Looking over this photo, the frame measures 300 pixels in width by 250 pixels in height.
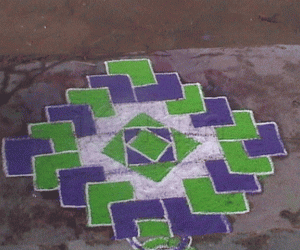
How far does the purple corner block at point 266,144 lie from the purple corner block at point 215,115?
0.53 meters

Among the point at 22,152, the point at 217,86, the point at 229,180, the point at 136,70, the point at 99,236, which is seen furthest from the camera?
the point at 136,70

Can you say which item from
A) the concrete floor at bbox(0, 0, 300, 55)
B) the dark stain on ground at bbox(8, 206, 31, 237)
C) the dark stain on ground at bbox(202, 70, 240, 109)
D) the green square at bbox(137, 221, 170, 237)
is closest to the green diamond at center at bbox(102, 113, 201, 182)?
the green square at bbox(137, 221, 170, 237)

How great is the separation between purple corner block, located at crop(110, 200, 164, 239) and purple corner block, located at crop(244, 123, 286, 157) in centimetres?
186

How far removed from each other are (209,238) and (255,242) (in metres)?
0.67

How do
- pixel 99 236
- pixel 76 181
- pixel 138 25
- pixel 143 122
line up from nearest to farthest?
pixel 99 236 → pixel 76 181 → pixel 143 122 → pixel 138 25

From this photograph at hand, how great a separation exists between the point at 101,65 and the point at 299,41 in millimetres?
4177

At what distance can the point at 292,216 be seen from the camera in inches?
229

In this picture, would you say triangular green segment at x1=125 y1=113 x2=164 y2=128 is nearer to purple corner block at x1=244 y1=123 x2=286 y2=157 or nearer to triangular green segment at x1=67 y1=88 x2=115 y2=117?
triangular green segment at x1=67 y1=88 x2=115 y2=117

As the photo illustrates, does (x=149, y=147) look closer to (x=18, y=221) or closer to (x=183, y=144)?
(x=183, y=144)

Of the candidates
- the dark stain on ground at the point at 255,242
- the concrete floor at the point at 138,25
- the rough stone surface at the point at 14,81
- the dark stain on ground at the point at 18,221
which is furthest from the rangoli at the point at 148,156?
the concrete floor at the point at 138,25

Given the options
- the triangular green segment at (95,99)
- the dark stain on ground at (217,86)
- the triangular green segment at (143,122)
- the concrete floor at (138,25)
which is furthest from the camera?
the concrete floor at (138,25)

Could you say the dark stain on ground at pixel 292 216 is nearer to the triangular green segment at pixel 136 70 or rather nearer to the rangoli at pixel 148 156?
the rangoli at pixel 148 156

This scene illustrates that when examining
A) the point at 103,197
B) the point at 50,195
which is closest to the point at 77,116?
the point at 50,195

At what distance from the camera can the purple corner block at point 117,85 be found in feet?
22.7
